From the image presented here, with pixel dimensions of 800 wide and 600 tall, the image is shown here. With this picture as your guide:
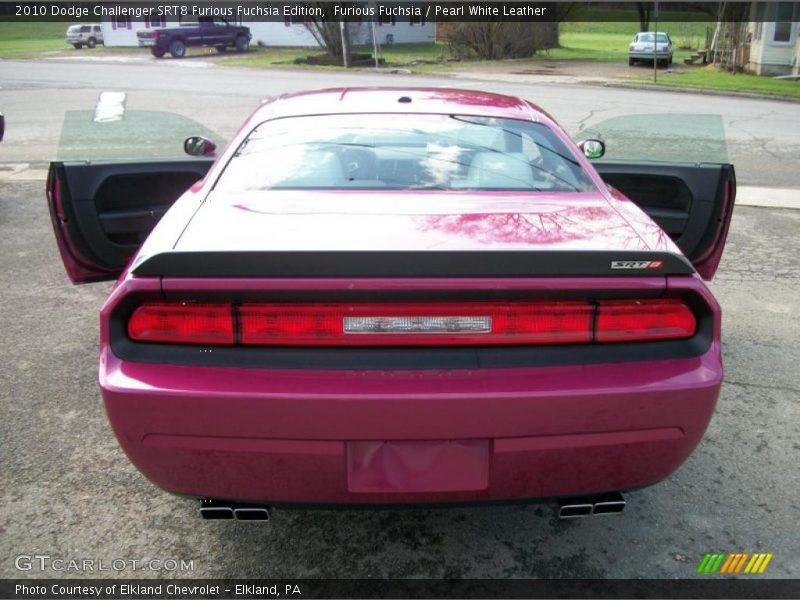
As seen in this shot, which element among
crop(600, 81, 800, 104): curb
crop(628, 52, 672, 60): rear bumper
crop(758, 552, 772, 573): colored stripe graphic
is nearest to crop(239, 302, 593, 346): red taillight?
crop(758, 552, 772, 573): colored stripe graphic

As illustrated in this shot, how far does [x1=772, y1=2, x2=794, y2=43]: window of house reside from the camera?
25.5 metres

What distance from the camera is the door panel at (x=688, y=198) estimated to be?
371 cm

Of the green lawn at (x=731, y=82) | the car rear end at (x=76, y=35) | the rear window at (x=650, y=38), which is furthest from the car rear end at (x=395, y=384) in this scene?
the car rear end at (x=76, y=35)

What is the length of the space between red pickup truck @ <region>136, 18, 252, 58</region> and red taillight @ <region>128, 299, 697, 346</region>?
121 feet

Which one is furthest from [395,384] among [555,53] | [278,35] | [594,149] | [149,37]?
[278,35]

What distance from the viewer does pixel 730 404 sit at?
351 cm

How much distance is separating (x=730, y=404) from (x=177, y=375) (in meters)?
2.69

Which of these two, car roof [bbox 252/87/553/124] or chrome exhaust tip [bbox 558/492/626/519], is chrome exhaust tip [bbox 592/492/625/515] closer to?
chrome exhaust tip [bbox 558/492/626/519]

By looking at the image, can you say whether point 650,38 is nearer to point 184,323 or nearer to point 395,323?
point 395,323

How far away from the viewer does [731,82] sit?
2202cm

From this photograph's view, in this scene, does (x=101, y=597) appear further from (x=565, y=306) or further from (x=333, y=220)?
(x=565, y=306)

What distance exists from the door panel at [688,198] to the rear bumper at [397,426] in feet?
6.12

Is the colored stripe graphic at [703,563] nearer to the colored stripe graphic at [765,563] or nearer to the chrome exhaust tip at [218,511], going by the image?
the colored stripe graphic at [765,563]

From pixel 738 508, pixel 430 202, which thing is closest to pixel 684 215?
pixel 738 508
